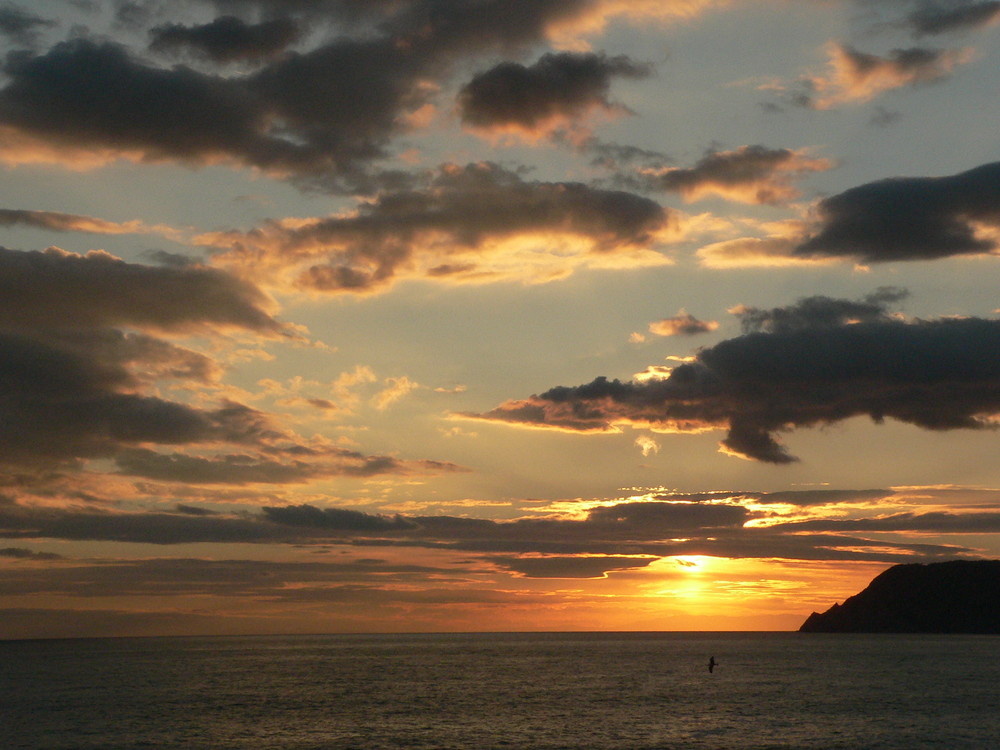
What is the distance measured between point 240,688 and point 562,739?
8312 cm

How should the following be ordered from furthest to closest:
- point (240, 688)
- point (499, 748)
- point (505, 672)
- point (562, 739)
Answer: point (505, 672), point (240, 688), point (562, 739), point (499, 748)

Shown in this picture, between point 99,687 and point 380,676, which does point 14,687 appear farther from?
point 380,676

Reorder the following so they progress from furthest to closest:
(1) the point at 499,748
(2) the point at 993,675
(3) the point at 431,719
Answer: (2) the point at 993,675 → (3) the point at 431,719 → (1) the point at 499,748

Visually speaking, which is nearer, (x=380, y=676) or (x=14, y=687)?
(x=14, y=687)

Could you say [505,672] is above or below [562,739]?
below

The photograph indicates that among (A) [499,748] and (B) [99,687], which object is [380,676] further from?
(A) [499,748]

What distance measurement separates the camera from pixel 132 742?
286 ft

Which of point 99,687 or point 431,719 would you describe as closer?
point 431,719

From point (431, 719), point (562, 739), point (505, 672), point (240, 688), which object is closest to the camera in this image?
point (562, 739)

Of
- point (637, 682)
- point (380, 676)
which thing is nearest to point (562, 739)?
point (637, 682)

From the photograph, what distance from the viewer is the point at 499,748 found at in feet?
266

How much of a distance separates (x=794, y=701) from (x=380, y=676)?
85.3 metres

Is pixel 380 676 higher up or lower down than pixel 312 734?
lower down

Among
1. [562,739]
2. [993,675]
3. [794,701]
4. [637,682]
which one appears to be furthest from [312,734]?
[993,675]
